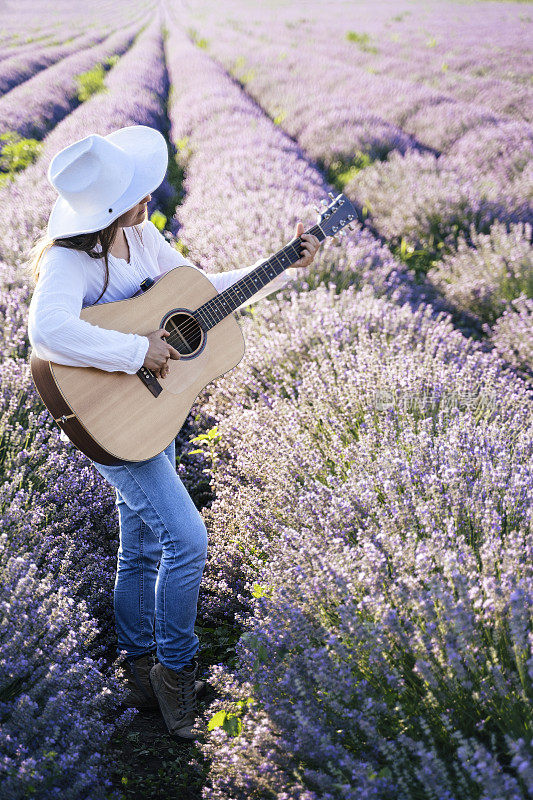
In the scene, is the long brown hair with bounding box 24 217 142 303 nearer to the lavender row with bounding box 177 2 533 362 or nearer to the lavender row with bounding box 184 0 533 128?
the lavender row with bounding box 177 2 533 362

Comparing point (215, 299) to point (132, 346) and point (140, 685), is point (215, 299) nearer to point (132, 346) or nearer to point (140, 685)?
point (132, 346)

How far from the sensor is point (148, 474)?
6.26ft

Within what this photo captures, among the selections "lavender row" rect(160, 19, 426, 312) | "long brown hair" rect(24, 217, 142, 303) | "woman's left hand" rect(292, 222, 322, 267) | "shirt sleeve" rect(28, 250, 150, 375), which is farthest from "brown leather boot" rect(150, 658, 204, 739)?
"lavender row" rect(160, 19, 426, 312)

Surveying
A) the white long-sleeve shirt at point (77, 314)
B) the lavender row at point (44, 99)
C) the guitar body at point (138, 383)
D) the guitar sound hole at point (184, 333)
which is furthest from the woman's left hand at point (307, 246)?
the lavender row at point (44, 99)

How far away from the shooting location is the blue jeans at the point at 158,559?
189cm

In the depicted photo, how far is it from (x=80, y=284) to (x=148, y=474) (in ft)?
1.95

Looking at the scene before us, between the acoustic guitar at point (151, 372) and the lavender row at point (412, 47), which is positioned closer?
the acoustic guitar at point (151, 372)

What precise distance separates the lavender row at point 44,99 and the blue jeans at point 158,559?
8469mm

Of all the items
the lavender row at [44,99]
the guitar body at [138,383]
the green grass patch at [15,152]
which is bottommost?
the guitar body at [138,383]

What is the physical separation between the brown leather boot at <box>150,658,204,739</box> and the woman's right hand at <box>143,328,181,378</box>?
97cm

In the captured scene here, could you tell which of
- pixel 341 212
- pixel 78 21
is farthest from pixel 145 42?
pixel 341 212

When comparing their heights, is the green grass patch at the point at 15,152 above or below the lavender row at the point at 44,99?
below

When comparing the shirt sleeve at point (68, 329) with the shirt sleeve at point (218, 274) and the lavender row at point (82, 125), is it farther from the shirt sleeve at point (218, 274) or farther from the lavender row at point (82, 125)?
the lavender row at point (82, 125)

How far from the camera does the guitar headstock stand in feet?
8.46
